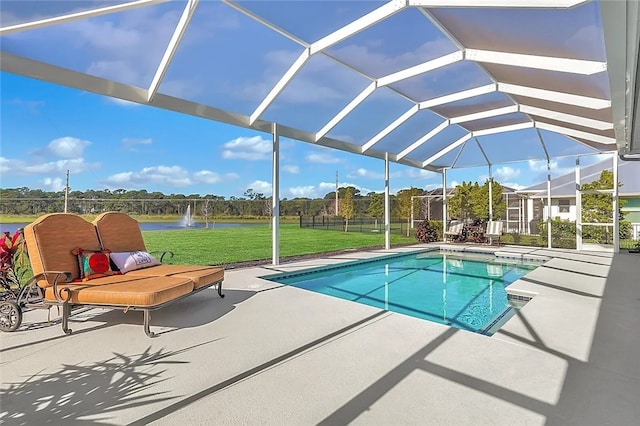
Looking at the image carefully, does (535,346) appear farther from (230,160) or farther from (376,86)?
(230,160)

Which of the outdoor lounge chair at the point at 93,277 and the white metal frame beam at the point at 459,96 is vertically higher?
the white metal frame beam at the point at 459,96

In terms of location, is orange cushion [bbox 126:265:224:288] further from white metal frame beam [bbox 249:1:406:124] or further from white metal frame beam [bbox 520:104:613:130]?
white metal frame beam [bbox 520:104:613:130]

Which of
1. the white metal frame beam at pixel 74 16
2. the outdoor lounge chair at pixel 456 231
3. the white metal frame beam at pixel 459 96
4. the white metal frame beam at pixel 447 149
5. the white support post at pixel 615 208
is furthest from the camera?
the outdoor lounge chair at pixel 456 231

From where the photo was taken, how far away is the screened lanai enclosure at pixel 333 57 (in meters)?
4.04

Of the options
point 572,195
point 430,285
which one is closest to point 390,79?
point 430,285

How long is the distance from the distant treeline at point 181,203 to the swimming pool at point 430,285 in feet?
19.7

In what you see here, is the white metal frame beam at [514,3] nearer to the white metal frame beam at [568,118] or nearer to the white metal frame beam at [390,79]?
the white metal frame beam at [390,79]

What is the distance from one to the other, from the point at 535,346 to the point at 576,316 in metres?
1.37

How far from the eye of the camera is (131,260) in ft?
15.8

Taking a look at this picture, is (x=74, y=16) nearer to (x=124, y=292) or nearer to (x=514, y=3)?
(x=124, y=292)

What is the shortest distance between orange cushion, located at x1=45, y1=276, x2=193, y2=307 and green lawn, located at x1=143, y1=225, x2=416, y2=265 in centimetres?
612

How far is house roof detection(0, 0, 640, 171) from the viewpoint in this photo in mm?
4043

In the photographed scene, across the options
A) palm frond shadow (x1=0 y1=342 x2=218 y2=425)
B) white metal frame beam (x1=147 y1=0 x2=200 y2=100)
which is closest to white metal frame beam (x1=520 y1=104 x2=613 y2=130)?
white metal frame beam (x1=147 y1=0 x2=200 y2=100)

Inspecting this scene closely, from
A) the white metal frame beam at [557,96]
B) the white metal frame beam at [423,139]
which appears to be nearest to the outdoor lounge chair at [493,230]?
the white metal frame beam at [423,139]
